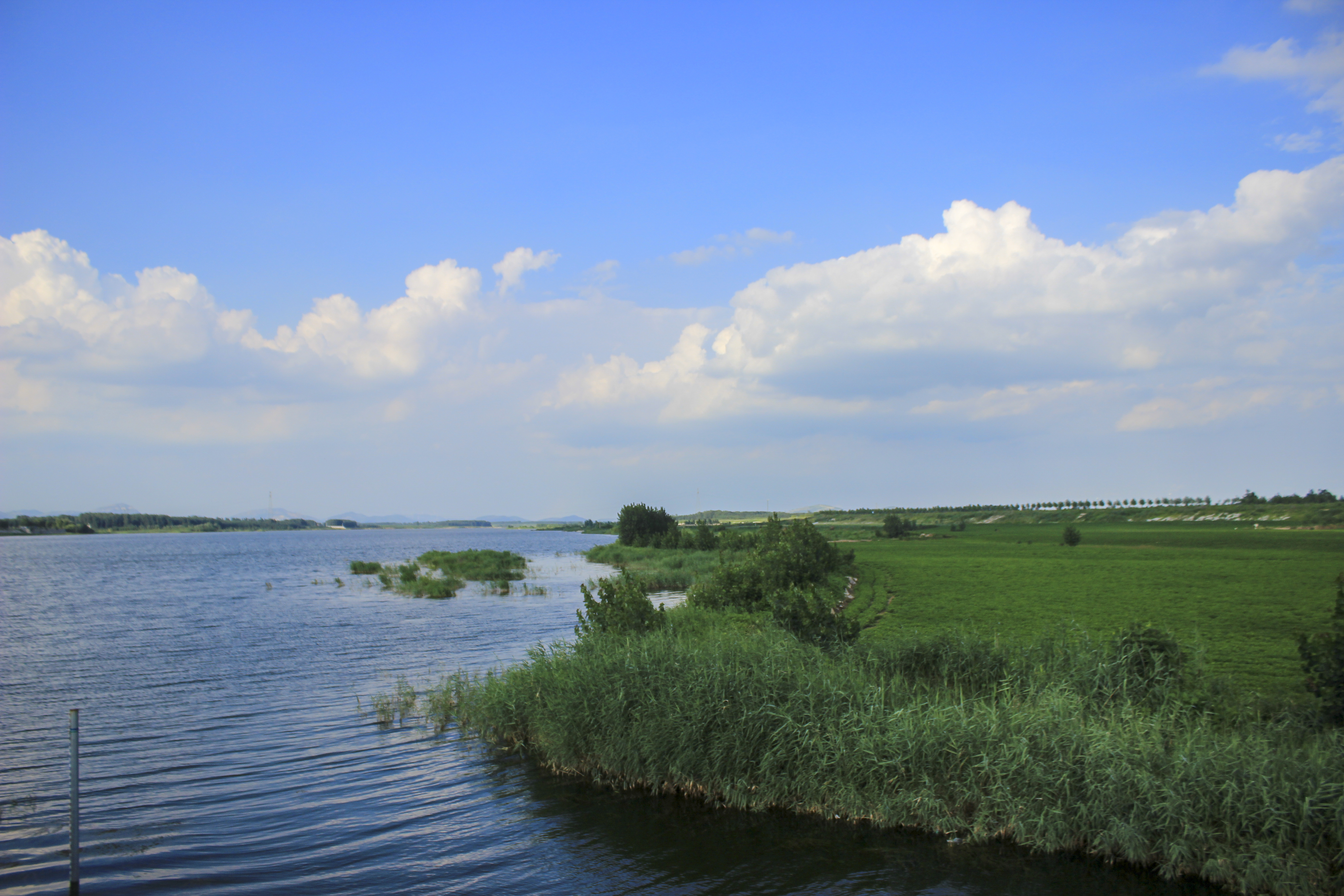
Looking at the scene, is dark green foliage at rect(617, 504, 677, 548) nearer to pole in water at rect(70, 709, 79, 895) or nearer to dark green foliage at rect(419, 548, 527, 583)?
dark green foliage at rect(419, 548, 527, 583)

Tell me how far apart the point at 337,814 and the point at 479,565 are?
5228cm

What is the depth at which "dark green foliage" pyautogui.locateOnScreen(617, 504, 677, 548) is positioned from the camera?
93.9 m

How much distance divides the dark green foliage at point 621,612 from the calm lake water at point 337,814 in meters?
3.72

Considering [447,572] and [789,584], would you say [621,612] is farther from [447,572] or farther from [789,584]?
[447,572]

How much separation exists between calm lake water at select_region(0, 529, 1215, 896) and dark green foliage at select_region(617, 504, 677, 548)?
65237 millimetres

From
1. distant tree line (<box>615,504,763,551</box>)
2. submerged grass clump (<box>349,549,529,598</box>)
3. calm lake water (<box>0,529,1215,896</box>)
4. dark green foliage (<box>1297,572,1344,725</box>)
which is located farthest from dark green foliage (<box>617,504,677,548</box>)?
dark green foliage (<box>1297,572,1344,725</box>)

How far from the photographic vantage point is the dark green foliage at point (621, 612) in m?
17.5

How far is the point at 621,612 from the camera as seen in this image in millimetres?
17625

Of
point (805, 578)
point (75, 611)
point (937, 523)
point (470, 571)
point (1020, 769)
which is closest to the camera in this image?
point (1020, 769)

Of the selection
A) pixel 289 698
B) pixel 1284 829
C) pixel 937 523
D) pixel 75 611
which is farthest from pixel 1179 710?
pixel 937 523

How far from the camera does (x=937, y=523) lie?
17100cm

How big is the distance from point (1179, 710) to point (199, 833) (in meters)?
16.3

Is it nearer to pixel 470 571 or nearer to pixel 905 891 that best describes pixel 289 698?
pixel 905 891

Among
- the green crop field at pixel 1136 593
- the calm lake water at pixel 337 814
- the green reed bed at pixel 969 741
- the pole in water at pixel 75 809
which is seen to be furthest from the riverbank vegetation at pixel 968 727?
the pole in water at pixel 75 809
